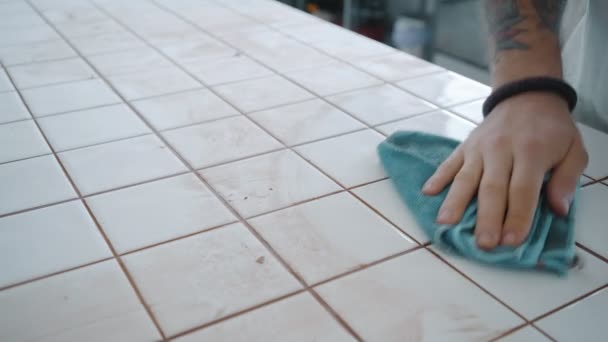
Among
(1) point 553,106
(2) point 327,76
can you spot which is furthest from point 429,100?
(1) point 553,106

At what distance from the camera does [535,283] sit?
2.03ft

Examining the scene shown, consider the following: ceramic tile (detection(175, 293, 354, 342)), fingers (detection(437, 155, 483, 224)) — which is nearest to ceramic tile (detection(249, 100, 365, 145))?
fingers (detection(437, 155, 483, 224))

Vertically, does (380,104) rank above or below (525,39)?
below

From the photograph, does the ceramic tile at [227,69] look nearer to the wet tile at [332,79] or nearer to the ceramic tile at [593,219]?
the wet tile at [332,79]

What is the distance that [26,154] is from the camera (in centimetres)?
90

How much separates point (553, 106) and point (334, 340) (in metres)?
0.43

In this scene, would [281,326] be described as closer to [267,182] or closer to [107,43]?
[267,182]

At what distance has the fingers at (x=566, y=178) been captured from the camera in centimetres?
70

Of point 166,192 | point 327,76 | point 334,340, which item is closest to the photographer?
point 334,340

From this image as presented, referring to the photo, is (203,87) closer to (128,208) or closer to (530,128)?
(128,208)

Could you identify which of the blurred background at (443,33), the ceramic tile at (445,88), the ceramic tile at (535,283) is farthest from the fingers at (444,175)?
the blurred background at (443,33)

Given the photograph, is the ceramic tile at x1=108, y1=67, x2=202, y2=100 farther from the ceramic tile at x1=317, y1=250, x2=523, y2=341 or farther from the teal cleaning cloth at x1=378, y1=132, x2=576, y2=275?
the ceramic tile at x1=317, y1=250, x2=523, y2=341

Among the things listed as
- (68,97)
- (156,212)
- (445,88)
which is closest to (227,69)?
(68,97)

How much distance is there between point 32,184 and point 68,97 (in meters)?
0.34
